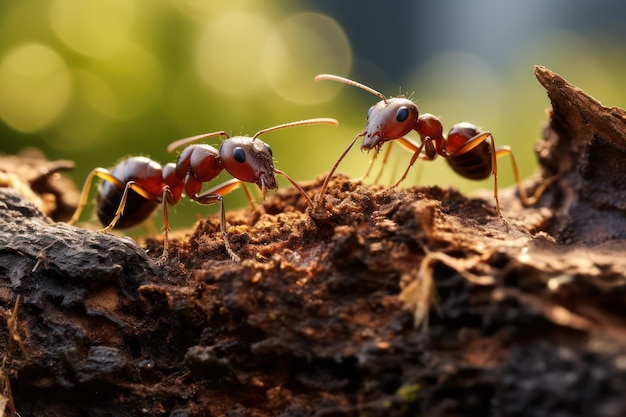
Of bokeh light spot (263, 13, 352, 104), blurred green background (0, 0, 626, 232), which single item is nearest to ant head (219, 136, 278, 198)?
blurred green background (0, 0, 626, 232)

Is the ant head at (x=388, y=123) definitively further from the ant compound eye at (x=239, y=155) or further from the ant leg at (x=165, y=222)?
the ant leg at (x=165, y=222)

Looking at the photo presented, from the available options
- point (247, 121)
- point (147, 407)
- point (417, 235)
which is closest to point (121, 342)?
point (147, 407)

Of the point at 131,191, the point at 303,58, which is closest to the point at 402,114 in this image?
the point at 131,191

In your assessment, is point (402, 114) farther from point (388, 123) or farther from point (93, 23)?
point (93, 23)

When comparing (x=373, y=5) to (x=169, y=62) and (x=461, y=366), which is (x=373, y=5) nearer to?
(x=169, y=62)

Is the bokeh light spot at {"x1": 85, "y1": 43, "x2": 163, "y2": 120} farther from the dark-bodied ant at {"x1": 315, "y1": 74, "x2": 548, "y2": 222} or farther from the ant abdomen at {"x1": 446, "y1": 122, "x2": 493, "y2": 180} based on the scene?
the ant abdomen at {"x1": 446, "y1": 122, "x2": 493, "y2": 180}
